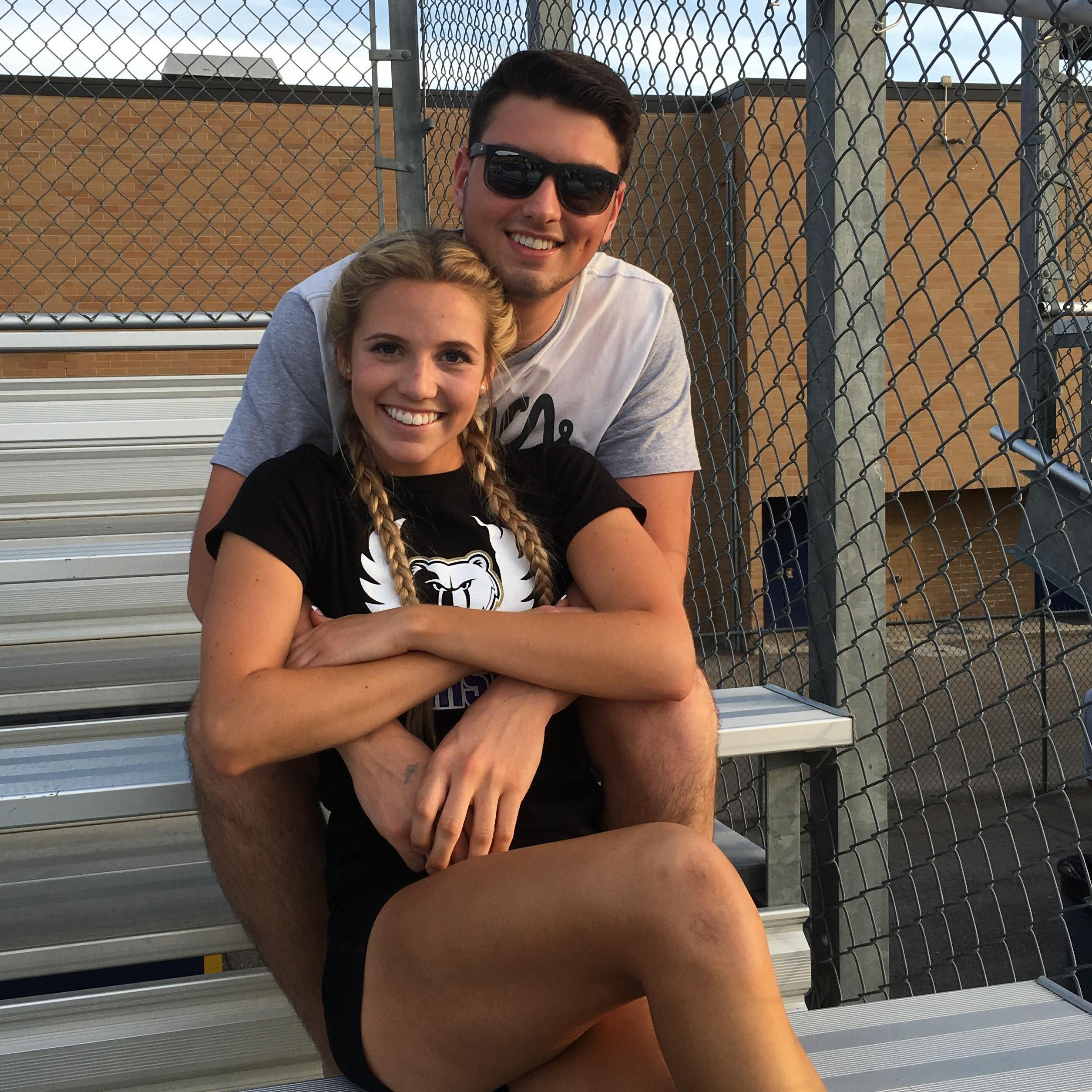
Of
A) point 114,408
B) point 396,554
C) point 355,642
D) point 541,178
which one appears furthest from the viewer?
point 114,408

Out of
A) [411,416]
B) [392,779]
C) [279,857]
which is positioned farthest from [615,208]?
[279,857]

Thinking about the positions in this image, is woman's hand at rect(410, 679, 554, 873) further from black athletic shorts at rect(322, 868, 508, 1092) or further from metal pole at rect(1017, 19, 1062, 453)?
metal pole at rect(1017, 19, 1062, 453)

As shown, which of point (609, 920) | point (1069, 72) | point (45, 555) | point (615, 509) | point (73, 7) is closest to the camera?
point (609, 920)

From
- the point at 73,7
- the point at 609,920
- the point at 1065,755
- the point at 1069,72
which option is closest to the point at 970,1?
the point at 1069,72

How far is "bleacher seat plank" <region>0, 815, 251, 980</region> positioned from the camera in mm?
1833

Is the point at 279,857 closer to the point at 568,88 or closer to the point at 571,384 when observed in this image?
the point at 571,384

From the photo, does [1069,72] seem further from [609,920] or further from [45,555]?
[45,555]

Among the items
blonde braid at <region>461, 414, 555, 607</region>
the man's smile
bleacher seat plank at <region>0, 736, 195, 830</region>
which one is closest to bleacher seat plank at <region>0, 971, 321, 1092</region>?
bleacher seat plank at <region>0, 736, 195, 830</region>

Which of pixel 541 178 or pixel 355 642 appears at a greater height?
pixel 541 178

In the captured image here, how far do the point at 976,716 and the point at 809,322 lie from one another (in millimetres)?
773

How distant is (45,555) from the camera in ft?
8.13

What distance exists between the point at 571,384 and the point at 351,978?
1084 millimetres

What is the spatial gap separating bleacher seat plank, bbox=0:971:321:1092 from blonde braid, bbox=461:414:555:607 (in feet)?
2.81

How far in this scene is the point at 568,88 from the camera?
5.86ft
